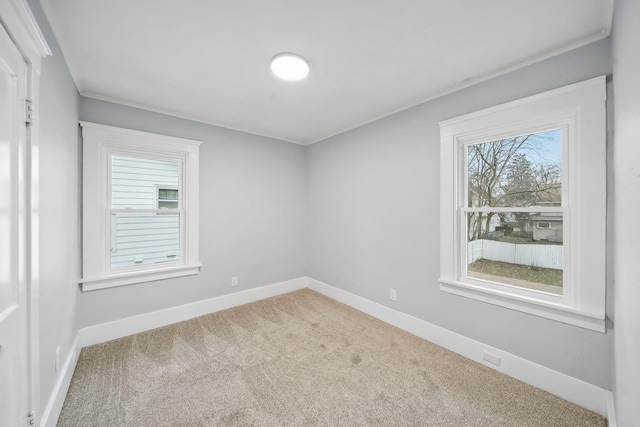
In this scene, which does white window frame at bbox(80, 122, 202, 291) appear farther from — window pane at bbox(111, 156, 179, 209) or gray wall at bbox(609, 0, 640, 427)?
gray wall at bbox(609, 0, 640, 427)

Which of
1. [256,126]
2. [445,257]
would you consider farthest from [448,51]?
[256,126]

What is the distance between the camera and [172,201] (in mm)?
3031

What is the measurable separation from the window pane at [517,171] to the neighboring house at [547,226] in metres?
0.10

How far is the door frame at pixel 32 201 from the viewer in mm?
1171

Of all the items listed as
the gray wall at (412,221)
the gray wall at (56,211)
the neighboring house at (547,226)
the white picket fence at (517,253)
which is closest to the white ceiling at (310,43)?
the gray wall at (412,221)

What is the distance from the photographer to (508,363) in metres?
1.99

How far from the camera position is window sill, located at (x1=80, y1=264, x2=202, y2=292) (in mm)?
2453

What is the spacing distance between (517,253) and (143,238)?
3.80 meters

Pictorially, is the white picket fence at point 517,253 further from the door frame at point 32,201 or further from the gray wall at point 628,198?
the door frame at point 32,201

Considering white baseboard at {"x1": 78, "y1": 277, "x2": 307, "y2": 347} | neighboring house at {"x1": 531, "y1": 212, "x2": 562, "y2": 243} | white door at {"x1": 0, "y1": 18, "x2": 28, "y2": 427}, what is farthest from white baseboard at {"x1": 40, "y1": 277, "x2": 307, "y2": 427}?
neighboring house at {"x1": 531, "y1": 212, "x2": 562, "y2": 243}

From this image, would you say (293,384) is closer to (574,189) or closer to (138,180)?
(574,189)

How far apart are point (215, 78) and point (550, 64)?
8.59 feet

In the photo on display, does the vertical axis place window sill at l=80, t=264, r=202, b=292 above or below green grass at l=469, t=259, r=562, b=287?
below

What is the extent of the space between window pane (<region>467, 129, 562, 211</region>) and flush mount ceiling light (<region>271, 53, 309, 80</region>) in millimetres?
1687
